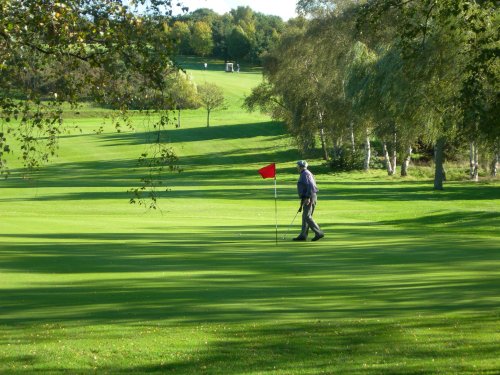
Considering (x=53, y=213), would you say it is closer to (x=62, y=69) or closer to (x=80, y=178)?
(x=62, y=69)

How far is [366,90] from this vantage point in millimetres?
55562

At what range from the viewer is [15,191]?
56.2 m

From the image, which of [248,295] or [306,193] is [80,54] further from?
[306,193]

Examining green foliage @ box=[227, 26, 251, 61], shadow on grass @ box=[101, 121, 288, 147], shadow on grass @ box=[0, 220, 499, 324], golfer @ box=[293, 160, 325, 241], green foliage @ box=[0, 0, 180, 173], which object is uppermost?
green foliage @ box=[227, 26, 251, 61]

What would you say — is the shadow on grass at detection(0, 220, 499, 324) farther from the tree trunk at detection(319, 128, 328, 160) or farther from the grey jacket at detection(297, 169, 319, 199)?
the tree trunk at detection(319, 128, 328, 160)

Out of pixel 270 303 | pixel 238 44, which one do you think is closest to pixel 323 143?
pixel 270 303

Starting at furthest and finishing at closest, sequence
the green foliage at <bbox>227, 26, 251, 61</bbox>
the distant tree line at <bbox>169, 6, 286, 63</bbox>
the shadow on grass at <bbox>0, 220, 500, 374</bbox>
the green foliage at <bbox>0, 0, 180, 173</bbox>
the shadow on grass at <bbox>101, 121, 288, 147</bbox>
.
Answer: the green foliage at <bbox>227, 26, 251, 61</bbox>, the distant tree line at <bbox>169, 6, 286, 63</bbox>, the shadow on grass at <bbox>101, 121, 288, 147</bbox>, the green foliage at <bbox>0, 0, 180, 173</bbox>, the shadow on grass at <bbox>0, 220, 500, 374</bbox>

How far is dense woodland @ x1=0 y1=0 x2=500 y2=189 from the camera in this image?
14.0 meters

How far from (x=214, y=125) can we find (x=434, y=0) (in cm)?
10365

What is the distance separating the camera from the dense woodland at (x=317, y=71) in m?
14.0

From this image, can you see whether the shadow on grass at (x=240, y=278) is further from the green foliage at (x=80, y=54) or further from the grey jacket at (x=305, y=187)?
the green foliage at (x=80, y=54)

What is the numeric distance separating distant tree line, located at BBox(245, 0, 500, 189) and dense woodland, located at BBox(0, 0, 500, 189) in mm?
111

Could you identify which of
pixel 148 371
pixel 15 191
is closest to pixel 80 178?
pixel 15 191

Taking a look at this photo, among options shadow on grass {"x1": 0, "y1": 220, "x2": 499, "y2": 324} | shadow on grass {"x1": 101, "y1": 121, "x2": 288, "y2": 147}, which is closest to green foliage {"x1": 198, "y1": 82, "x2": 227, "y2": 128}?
shadow on grass {"x1": 101, "y1": 121, "x2": 288, "y2": 147}
